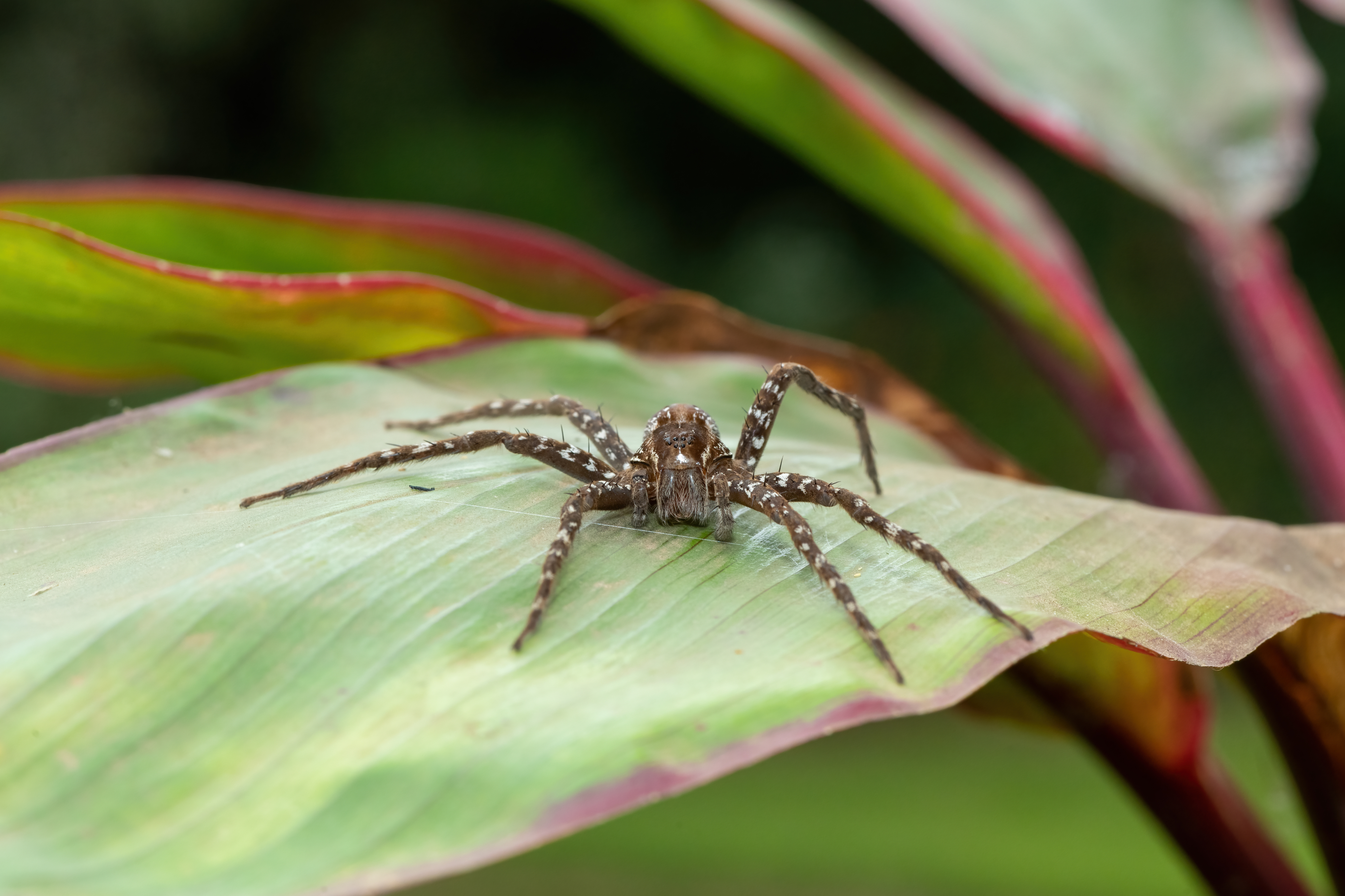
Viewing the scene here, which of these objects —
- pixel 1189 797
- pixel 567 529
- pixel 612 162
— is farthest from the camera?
pixel 612 162

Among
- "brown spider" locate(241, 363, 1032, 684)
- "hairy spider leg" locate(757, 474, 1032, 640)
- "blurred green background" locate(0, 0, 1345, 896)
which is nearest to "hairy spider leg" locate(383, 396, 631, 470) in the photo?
"brown spider" locate(241, 363, 1032, 684)

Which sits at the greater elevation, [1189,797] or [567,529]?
[567,529]

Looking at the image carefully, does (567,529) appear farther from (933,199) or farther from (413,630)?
(933,199)

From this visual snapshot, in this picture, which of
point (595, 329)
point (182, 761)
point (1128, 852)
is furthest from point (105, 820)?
point (1128, 852)

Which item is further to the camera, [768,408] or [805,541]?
[768,408]

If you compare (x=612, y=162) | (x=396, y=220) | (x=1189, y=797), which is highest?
(x=396, y=220)

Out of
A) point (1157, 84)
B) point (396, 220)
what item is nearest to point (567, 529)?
point (396, 220)
